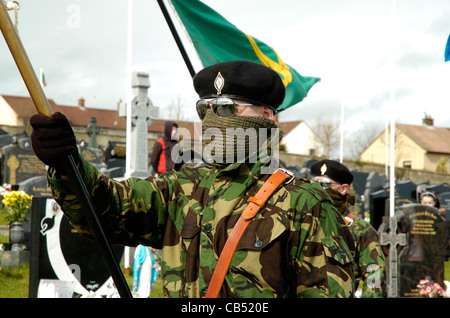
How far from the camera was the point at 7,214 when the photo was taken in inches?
383

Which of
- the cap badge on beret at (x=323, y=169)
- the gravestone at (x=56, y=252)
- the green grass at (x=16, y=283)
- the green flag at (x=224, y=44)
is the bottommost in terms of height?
the green grass at (x=16, y=283)

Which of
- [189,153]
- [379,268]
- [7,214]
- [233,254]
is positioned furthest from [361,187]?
[233,254]

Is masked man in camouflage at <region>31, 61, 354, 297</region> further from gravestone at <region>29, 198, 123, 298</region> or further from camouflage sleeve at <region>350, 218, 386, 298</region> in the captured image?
gravestone at <region>29, 198, 123, 298</region>

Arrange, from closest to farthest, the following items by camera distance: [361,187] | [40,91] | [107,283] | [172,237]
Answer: [40,91], [172,237], [107,283], [361,187]

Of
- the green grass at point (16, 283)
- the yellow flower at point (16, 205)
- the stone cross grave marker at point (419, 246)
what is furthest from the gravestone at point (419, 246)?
the yellow flower at point (16, 205)

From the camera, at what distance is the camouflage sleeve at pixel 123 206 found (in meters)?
2.52

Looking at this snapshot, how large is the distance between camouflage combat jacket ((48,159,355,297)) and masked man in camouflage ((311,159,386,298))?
9.11 feet

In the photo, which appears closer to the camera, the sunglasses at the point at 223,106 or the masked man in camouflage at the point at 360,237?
the sunglasses at the point at 223,106

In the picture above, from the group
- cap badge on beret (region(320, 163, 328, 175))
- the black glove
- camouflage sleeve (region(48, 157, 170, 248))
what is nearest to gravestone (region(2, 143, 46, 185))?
cap badge on beret (region(320, 163, 328, 175))

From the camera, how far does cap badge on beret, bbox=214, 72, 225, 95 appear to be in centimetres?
280

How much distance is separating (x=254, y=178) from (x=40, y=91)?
970mm

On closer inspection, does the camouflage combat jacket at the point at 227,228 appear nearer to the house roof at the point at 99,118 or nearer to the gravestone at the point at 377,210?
the gravestone at the point at 377,210

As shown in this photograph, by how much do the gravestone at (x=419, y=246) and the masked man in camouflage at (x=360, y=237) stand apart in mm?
4934
